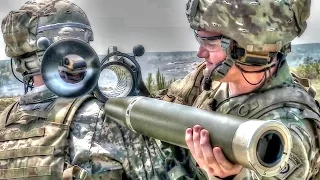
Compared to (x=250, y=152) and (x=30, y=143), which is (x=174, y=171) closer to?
(x=30, y=143)

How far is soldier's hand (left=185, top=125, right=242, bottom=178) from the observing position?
10.7 ft

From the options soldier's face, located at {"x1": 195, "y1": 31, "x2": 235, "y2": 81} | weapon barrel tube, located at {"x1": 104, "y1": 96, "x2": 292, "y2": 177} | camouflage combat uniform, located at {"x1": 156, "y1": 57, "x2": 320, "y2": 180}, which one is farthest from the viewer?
soldier's face, located at {"x1": 195, "y1": 31, "x2": 235, "y2": 81}

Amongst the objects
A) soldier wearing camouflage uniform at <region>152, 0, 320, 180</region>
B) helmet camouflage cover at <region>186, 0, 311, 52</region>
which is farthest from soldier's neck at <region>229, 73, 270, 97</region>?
helmet camouflage cover at <region>186, 0, 311, 52</region>

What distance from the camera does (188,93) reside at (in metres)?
5.03

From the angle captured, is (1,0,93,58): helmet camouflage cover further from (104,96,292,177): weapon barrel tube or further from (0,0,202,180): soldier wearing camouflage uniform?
(104,96,292,177): weapon barrel tube

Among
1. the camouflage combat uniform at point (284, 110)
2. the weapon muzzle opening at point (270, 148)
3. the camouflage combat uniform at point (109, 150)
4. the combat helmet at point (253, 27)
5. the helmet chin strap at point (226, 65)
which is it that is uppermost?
the combat helmet at point (253, 27)

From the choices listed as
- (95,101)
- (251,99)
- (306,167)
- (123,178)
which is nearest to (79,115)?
(95,101)

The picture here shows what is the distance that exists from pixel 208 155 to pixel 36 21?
2539mm

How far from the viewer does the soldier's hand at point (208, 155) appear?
328 centimetres

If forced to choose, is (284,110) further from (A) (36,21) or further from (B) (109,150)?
(A) (36,21)

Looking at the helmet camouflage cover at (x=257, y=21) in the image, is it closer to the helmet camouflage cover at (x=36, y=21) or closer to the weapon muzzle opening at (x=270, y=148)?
the weapon muzzle opening at (x=270, y=148)

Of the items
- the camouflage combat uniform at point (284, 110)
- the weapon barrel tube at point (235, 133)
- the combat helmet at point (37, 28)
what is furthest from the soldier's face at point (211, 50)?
the combat helmet at point (37, 28)

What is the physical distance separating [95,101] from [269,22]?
1639 mm

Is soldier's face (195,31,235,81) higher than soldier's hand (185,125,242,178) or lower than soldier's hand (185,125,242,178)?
Answer: higher
